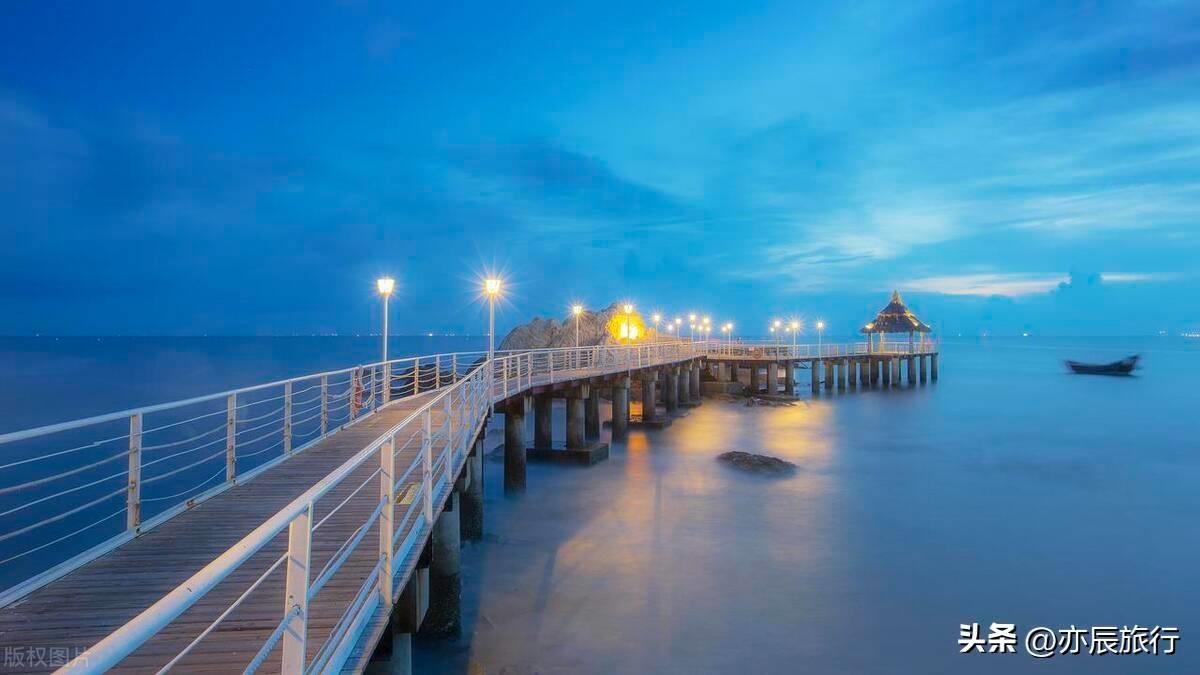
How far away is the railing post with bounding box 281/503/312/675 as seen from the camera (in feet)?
9.80

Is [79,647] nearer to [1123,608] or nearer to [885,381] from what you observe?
[1123,608]

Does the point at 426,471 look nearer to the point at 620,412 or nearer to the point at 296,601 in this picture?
the point at 296,601

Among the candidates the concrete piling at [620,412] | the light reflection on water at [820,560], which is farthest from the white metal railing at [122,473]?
the concrete piling at [620,412]

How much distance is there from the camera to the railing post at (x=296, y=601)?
2.99 m

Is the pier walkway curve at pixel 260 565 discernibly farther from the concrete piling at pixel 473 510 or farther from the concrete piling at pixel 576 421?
the concrete piling at pixel 576 421

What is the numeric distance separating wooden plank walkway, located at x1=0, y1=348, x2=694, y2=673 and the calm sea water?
322 cm

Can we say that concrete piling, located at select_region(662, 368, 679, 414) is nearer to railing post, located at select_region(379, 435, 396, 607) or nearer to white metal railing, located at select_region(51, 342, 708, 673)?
white metal railing, located at select_region(51, 342, 708, 673)

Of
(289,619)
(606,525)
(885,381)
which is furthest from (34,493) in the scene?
(885,381)

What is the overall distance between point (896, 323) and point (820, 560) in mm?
49769

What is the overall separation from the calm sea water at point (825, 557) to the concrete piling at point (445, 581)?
24 cm

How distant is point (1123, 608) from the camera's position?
36.2 feet

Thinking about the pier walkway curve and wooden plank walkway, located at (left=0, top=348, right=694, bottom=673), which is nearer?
the pier walkway curve

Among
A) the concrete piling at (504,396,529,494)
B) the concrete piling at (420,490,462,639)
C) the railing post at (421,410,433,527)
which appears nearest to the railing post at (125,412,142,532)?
the railing post at (421,410,433,527)

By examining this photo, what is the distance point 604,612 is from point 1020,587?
24.1 feet
